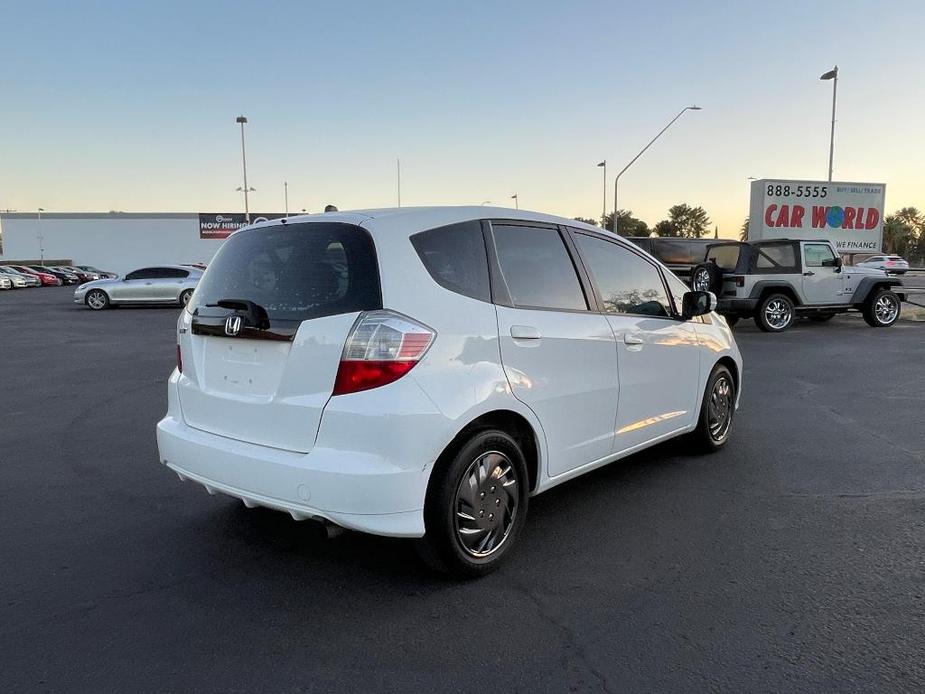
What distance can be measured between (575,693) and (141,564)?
→ 2.31 m

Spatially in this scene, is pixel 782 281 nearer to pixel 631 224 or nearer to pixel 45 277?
pixel 45 277

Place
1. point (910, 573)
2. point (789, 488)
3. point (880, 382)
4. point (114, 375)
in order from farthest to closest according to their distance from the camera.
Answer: point (114, 375)
point (880, 382)
point (789, 488)
point (910, 573)

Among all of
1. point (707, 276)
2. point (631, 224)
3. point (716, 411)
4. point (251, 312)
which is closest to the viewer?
point (251, 312)

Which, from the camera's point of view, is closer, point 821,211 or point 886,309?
point 886,309

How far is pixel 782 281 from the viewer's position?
1417 centimetres

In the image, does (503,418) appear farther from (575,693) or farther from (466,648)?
(575,693)

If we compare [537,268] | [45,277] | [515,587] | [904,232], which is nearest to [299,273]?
[537,268]

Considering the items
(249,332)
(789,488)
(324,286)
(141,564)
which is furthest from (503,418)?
(789,488)

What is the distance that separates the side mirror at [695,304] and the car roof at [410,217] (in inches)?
60.7

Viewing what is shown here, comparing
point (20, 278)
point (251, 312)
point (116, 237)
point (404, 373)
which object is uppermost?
point (116, 237)

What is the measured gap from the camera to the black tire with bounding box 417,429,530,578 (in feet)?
10.1

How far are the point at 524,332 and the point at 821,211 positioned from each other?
24.4m

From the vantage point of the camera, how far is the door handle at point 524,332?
11.1 ft

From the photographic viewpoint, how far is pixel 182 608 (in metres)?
3.06
